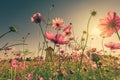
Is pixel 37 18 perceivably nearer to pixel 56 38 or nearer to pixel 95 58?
pixel 56 38

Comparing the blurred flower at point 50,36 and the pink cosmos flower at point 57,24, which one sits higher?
the pink cosmos flower at point 57,24

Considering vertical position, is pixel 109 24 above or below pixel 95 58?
above

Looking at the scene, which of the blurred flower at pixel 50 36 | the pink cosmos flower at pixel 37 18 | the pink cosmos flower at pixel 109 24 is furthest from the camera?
the pink cosmos flower at pixel 37 18

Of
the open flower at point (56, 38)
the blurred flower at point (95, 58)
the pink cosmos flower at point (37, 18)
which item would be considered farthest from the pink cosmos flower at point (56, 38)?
the pink cosmos flower at point (37, 18)

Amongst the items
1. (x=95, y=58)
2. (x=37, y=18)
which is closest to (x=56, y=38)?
(x=95, y=58)

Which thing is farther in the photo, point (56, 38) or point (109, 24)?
point (56, 38)

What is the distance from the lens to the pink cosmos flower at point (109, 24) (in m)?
1.53

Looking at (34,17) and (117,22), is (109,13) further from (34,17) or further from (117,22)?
(34,17)

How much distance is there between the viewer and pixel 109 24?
1.57 m

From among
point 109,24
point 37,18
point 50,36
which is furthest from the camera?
point 37,18

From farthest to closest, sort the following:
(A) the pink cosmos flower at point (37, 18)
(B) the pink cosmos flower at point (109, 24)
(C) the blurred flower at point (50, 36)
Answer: (A) the pink cosmos flower at point (37, 18) < (C) the blurred flower at point (50, 36) < (B) the pink cosmos flower at point (109, 24)

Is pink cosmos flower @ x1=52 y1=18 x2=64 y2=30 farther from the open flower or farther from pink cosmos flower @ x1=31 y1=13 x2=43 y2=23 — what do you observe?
the open flower

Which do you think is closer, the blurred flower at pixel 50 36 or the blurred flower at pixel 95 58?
the blurred flower at pixel 95 58

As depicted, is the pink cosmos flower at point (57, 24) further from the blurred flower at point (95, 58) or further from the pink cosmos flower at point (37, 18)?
the blurred flower at point (95, 58)
